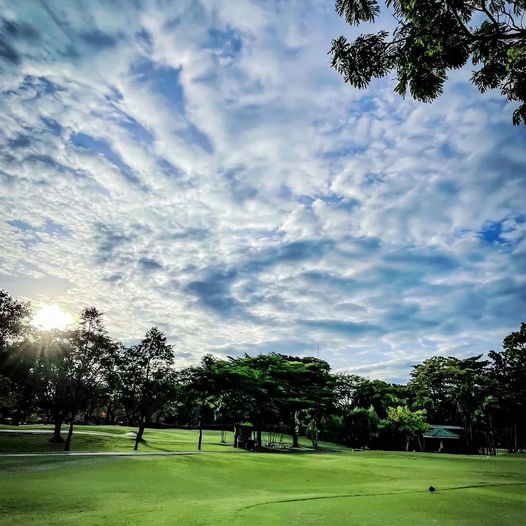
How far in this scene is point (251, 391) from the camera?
53938mm

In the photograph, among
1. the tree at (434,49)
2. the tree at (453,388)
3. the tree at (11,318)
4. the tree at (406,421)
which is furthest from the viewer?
the tree at (453,388)

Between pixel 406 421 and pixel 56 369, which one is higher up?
pixel 56 369

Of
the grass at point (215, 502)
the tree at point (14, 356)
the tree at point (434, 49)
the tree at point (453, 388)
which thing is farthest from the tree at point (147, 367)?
the tree at point (453, 388)

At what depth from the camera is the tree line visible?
43.4m

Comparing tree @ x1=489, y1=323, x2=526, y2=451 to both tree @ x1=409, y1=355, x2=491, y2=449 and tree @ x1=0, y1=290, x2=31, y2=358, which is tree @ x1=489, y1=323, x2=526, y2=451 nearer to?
tree @ x1=409, y1=355, x2=491, y2=449

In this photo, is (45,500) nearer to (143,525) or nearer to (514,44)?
(143,525)

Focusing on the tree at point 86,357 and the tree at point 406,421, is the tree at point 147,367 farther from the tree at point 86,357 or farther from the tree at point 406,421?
the tree at point 406,421

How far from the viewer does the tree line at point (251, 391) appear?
43.4 m

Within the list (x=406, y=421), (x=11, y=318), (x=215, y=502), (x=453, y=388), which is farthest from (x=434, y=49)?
(x=453, y=388)

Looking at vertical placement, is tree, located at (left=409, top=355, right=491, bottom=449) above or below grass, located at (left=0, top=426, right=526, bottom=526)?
above

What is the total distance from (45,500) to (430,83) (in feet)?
56.5

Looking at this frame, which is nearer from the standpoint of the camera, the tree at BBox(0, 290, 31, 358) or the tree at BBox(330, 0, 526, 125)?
the tree at BBox(330, 0, 526, 125)

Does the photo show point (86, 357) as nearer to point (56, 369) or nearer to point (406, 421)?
point (56, 369)

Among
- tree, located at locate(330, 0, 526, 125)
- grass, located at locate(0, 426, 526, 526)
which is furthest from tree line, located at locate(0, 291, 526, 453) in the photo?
tree, located at locate(330, 0, 526, 125)
